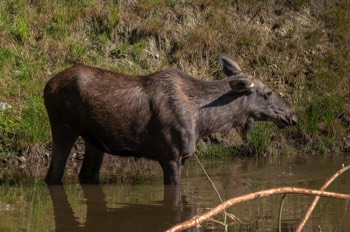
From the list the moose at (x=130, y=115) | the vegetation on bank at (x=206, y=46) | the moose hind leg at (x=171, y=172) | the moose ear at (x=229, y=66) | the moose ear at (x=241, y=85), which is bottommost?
the moose hind leg at (x=171, y=172)

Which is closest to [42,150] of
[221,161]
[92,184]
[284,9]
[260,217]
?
[92,184]

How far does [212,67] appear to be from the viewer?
48.2 feet

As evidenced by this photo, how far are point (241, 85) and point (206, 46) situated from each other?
3.85m

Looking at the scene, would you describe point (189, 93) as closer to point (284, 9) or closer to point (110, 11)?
point (110, 11)

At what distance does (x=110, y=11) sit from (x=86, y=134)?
4.86 metres

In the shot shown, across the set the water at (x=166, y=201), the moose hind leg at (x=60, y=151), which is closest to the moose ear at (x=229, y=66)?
the water at (x=166, y=201)

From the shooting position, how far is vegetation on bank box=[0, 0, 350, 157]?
13719 millimetres

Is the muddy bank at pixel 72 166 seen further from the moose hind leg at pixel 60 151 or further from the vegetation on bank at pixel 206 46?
the vegetation on bank at pixel 206 46

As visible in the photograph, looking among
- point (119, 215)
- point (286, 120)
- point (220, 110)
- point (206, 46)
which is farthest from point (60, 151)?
point (206, 46)

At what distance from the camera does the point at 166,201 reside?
382 inches

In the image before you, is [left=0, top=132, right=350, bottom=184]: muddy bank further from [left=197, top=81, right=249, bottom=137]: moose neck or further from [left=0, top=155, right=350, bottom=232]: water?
[left=197, top=81, right=249, bottom=137]: moose neck

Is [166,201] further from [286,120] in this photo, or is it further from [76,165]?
[76,165]

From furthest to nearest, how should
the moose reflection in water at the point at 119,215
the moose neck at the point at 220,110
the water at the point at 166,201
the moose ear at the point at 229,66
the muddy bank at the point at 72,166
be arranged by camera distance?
the moose ear at the point at 229,66 → the muddy bank at the point at 72,166 → the moose neck at the point at 220,110 → the water at the point at 166,201 → the moose reflection in water at the point at 119,215

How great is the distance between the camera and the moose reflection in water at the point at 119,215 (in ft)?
26.6
